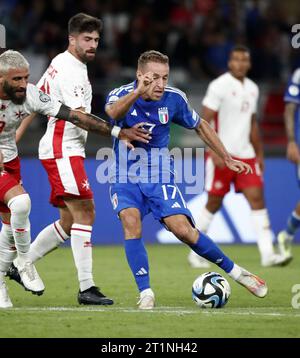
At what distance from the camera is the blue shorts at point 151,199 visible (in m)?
8.14

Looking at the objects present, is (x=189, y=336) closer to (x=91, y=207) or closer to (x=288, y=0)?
(x=91, y=207)

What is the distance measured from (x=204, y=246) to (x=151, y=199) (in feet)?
1.84

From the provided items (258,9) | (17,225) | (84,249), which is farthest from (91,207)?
(258,9)

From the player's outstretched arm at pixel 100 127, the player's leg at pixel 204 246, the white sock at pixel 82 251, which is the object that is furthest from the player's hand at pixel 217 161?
the player's outstretched arm at pixel 100 127

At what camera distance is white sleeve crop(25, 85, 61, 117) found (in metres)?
8.01

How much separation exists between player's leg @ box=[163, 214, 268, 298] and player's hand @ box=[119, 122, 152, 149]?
2.12 ft

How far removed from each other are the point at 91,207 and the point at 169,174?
811mm

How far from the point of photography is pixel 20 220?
8.00m

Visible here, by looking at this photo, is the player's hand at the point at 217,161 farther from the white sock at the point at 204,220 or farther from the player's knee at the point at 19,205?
the player's knee at the point at 19,205

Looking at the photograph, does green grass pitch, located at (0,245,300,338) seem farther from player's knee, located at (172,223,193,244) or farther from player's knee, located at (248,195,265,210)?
player's knee, located at (248,195,265,210)

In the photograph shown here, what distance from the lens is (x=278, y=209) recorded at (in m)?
14.4

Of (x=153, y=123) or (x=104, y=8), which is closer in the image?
(x=153, y=123)

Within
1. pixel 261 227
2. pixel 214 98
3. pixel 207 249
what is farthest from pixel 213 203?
pixel 207 249

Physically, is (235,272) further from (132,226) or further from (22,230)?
(22,230)
